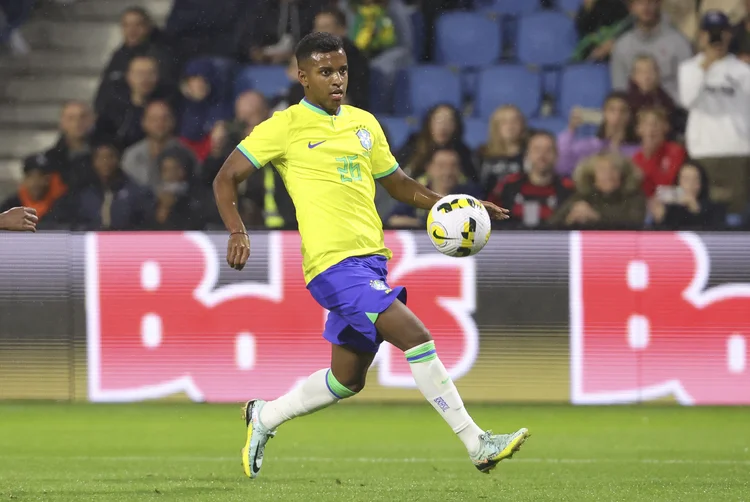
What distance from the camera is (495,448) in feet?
17.0

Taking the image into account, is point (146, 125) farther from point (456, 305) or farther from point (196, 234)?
point (456, 305)

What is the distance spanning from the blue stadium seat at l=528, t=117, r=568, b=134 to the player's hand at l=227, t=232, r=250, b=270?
227 inches

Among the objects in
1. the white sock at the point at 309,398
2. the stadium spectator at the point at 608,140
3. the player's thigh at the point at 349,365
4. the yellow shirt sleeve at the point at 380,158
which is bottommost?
the white sock at the point at 309,398

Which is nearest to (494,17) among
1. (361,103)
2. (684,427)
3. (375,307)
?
(361,103)

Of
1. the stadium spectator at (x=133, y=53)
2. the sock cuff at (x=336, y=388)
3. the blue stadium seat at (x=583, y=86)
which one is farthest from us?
the blue stadium seat at (x=583, y=86)

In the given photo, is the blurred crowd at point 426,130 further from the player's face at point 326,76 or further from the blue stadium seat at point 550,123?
the player's face at point 326,76

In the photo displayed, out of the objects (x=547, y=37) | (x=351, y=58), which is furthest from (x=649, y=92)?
(x=351, y=58)

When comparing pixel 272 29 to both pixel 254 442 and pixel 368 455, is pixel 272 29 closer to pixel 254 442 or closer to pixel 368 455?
pixel 368 455

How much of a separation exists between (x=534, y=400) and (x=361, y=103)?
3041mm

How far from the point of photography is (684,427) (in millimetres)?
8023

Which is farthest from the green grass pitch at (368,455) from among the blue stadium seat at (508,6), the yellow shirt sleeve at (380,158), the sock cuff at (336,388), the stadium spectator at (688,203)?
the blue stadium seat at (508,6)

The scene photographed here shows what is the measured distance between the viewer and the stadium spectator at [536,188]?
31.1ft

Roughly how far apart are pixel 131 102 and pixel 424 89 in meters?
2.44

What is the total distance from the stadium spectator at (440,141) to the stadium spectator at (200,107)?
5.72 feet
